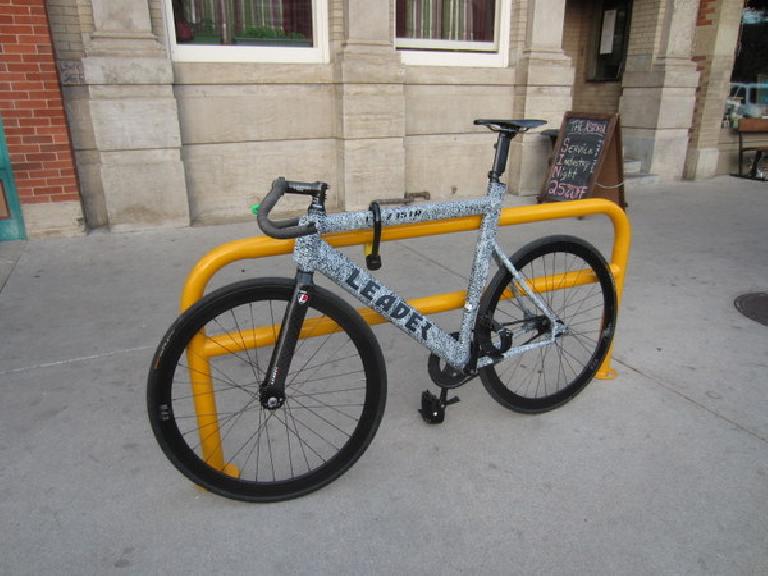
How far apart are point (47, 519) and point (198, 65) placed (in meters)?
5.07

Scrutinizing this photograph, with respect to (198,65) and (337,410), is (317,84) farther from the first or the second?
(337,410)

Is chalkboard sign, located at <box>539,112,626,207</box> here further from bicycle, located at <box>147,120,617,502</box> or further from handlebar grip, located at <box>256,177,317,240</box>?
handlebar grip, located at <box>256,177,317,240</box>

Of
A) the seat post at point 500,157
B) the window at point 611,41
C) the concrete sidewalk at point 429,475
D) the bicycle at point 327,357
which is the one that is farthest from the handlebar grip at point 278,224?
the window at point 611,41

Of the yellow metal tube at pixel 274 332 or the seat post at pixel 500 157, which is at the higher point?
the seat post at pixel 500 157

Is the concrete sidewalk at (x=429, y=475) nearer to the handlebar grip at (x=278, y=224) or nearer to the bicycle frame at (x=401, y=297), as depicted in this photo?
the bicycle frame at (x=401, y=297)

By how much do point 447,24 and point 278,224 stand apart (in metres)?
6.62

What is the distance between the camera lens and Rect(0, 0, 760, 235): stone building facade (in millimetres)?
5699

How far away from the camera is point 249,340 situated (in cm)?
223

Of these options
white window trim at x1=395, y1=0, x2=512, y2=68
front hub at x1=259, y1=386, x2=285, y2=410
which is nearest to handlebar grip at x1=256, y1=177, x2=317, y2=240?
front hub at x1=259, y1=386, x2=285, y2=410

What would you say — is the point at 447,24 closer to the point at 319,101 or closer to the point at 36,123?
the point at 319,101

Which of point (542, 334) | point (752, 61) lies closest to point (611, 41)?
point (752, 61)

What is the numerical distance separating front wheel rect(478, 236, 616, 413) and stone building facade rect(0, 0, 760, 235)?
3.98 m

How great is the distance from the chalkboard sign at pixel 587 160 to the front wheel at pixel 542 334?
3422 mm

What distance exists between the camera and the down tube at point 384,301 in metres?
2.13
